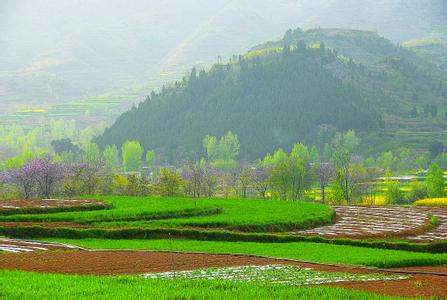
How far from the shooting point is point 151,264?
39.7 m

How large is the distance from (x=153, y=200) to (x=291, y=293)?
58273 mm

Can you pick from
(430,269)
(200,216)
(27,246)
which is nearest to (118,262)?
(27,246)

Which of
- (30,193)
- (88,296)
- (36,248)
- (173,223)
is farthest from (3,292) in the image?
(30,193)

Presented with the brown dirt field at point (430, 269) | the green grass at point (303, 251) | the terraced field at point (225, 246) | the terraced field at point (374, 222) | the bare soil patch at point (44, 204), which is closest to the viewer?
the terraced field at point (225, 246)

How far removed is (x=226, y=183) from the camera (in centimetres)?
16525

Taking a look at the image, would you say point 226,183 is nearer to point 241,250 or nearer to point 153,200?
point 153,200

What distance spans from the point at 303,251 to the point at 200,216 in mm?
24614

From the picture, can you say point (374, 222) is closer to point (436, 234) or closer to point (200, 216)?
point (436, 234)

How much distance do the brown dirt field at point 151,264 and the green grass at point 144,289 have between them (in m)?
4.79

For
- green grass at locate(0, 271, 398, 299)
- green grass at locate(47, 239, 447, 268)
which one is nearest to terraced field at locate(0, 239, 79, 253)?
green grass at locate(47, 239, 447, 268)

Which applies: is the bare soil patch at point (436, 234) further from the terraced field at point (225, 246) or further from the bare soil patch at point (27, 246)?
the bare soil patch at point (27, 246)

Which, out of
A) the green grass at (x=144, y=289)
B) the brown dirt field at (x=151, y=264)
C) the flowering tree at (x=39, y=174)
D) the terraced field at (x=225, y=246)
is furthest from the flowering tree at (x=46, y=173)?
the green grass at (x=144, y=289)

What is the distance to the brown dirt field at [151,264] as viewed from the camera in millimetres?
31719

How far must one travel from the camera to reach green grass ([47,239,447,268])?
144ft
